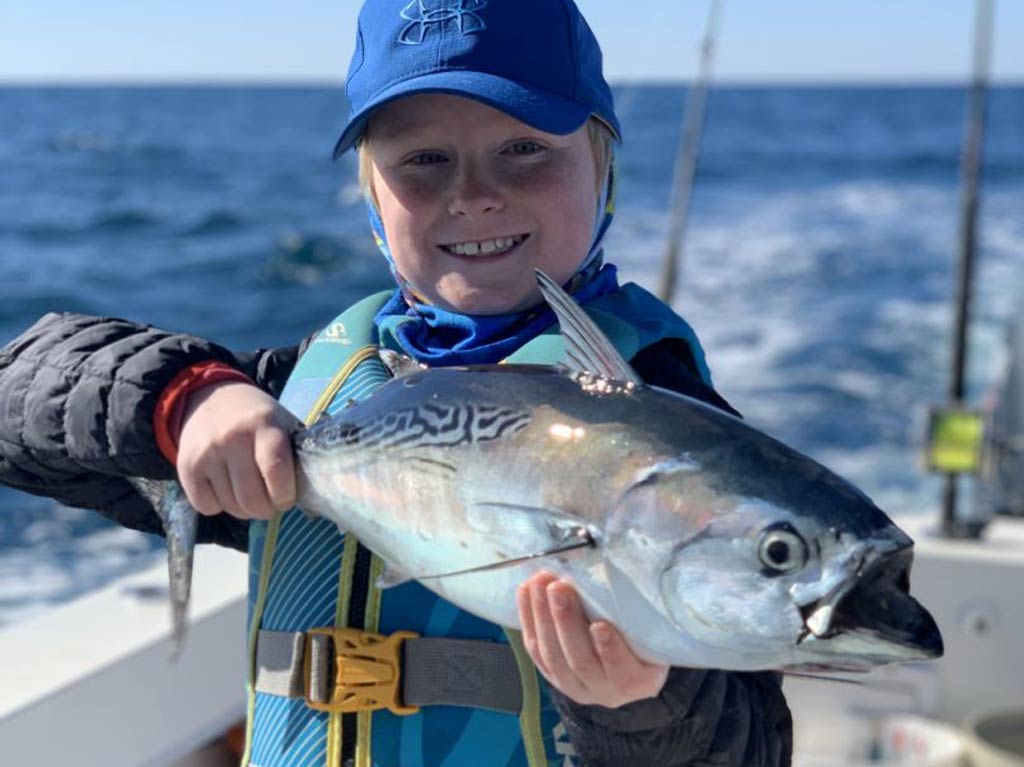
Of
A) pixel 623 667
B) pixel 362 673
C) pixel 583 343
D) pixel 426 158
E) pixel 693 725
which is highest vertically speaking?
pixel 426 158

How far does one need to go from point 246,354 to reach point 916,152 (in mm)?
37107

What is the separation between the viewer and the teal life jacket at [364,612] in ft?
5.37

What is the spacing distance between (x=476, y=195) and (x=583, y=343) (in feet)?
1.27

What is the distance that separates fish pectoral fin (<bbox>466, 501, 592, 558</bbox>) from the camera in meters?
1.23

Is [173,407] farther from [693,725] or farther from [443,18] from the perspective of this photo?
[693,725]

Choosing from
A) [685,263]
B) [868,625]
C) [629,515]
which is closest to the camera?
[868,625]

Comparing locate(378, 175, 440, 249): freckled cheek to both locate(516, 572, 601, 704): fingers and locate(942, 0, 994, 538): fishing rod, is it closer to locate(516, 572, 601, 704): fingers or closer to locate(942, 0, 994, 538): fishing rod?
locate(516, 572, 601, 704): fingers

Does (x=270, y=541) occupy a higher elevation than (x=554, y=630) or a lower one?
lower

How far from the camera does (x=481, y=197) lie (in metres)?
1.66

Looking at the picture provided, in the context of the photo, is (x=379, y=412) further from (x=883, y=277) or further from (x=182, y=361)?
(x=883, y=277)

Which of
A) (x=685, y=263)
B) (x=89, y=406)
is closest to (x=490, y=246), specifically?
(x=89, y=406)

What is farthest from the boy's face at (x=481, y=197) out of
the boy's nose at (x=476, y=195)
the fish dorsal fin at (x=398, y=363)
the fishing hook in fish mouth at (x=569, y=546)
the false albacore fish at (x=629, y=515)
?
the fishing hook in fish mouth at (x=569, y=546)

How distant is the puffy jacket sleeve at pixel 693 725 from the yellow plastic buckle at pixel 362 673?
0.27 meters

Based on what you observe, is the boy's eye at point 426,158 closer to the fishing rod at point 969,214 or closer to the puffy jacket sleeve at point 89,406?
the puffy jacket sleeve at point 89,406
